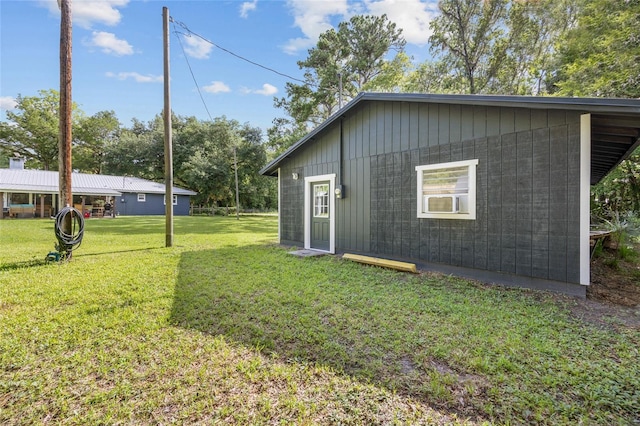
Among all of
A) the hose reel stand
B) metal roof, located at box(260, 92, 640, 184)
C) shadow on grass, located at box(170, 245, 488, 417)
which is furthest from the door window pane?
the hose reel stand

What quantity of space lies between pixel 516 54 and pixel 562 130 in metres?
14.8

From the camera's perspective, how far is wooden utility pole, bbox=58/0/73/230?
5.91m

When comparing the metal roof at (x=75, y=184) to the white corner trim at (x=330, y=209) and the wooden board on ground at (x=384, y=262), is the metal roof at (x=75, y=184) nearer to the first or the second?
the white corner trim at (x=330, y=209)

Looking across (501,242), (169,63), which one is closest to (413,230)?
(501,242)

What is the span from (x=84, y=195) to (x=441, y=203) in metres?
23.5

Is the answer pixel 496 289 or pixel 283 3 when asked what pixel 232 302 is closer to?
pixel 496 289

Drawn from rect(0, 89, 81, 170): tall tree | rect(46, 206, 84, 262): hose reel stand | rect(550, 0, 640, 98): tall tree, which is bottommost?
rect(46, 206, 84, 262): hose reel stand

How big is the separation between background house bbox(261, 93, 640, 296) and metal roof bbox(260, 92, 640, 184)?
0.05 feet

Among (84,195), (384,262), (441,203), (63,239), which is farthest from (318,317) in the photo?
(84,195)

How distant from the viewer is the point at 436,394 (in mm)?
1938

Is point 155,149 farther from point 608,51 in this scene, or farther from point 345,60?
point 608,51

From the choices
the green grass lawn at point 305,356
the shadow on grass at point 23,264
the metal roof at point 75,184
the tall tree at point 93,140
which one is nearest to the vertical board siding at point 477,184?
the green grass lawn at point 305,356

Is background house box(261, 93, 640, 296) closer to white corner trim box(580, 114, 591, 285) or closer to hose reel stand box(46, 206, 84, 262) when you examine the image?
white corner trim box(580, 114, 591, 285)

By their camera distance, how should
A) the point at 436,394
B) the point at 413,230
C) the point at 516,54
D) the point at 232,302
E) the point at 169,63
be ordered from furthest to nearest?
the point at 516,54 < the point at 169,63 < the point at 413,230 < the point at 232,302 < the point at 436,394
